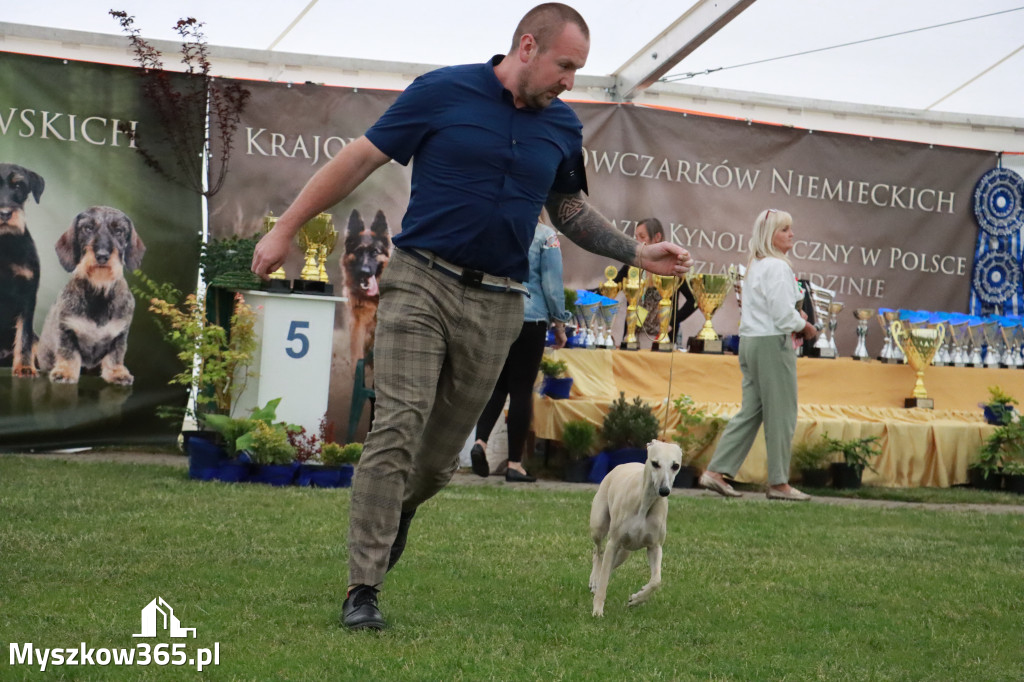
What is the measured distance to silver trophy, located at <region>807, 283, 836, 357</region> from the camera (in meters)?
10.9

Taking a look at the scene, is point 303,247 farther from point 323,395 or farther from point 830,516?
point 830,516

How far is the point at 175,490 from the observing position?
7395mm

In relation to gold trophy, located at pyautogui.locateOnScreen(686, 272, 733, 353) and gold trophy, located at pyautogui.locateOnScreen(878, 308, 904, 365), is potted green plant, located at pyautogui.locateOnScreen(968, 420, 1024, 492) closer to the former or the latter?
gold trophy, located at pyautogui.locateOnScreen(878, 308, 904, 365)

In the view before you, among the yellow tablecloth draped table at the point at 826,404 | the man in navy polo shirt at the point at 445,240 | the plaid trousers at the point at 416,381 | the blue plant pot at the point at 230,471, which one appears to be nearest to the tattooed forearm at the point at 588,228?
the man in navy polo shirt at the point at 445,240

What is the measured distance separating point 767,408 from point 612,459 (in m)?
1.41

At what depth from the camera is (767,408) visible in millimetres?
8734

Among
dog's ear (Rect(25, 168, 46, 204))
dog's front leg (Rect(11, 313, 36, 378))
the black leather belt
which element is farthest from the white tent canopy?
the black leather belt

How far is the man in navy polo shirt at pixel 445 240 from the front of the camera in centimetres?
381

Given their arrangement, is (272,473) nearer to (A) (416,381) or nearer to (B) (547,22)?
(A) (416,381)

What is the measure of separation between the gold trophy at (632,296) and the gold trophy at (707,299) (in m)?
0.45

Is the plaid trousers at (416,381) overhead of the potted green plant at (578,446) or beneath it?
overhead

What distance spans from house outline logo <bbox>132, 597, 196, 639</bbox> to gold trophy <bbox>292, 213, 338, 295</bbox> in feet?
16.8

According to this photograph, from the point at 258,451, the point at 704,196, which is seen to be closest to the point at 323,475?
the point at 258,451

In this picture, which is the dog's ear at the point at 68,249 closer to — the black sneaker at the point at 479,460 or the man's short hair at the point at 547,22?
the black sneaker at the point at 479,460
